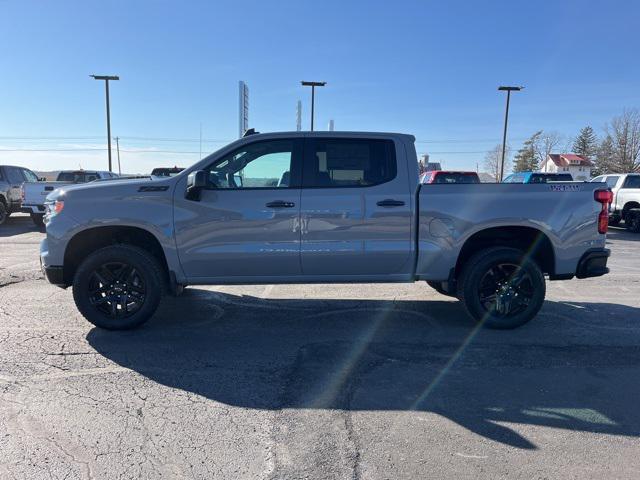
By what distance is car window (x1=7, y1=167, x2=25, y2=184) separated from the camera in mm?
16438

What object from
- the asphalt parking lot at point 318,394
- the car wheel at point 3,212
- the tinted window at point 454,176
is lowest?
the asphalt parking lot at point 318,394

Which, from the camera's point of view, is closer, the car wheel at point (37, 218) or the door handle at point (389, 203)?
the door handle at point (389, 203)

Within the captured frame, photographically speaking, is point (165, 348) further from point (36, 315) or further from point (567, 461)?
point (567, 461)

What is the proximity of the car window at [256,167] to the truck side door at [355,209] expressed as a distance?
22cm

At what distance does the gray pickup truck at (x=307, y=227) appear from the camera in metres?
4.80

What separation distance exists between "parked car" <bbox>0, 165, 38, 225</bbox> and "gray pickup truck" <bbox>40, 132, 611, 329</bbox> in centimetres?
1351

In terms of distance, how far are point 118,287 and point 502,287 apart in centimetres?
408

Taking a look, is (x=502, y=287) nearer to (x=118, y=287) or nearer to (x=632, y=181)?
(x=118, y=287)

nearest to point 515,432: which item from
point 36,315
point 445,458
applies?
point 445,458

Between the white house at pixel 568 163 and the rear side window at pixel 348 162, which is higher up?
the white house at pixel 568 163

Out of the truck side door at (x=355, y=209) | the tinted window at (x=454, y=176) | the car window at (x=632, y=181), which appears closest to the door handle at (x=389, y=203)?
the truck side door at (x=355, y=209)

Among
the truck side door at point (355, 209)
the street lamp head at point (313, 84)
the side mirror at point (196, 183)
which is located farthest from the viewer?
the street lamp head at point (313, 84)

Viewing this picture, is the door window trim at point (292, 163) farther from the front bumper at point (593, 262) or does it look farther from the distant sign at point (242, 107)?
the distant sign at point (242, 107)

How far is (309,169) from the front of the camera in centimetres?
493
